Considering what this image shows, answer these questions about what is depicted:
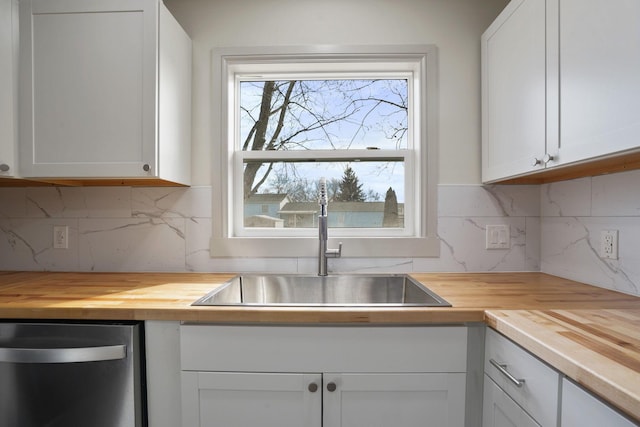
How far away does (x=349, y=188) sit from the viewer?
1.80 m

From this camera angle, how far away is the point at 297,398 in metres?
1.06

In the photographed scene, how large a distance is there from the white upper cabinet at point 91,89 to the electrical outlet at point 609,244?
5.79ft

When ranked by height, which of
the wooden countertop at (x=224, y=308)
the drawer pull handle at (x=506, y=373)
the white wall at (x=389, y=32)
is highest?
the white wall at (x=389, y=32)

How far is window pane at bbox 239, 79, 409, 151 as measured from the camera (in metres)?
1.81

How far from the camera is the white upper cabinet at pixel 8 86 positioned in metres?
1.34

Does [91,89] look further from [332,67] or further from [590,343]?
[590,343]

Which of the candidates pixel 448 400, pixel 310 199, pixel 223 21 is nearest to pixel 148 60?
pixel 223 21

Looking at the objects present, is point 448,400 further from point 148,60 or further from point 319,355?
point 148,60

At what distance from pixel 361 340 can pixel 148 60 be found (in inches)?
52.1

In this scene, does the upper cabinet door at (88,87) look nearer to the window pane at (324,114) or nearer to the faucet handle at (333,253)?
the window pane at (324,114)

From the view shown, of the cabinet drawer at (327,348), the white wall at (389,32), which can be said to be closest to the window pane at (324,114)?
the white wall at (389,32)

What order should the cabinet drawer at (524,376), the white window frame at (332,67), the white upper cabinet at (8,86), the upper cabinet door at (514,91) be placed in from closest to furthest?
the cabinet drawer at (524,376) < the upper cabinet door at (514,91) < the white upper cabinet at (8,86) < the white window frame at (332,67)

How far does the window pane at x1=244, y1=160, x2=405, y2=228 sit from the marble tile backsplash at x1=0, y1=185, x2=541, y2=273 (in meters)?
0.22

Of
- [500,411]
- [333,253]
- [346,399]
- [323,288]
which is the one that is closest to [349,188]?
[333,253]
